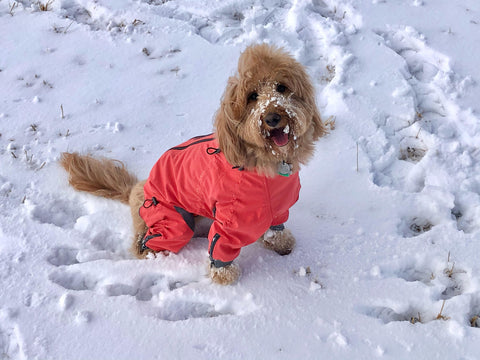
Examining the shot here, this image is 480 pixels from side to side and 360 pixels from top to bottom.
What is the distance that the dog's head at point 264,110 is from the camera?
2.18 metres

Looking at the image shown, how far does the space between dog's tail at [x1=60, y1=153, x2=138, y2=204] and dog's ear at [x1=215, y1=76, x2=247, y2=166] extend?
129 centimetres

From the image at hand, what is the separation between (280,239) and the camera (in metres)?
2.94

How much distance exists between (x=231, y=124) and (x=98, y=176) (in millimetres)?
1485

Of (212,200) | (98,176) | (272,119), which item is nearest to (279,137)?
(272,119)

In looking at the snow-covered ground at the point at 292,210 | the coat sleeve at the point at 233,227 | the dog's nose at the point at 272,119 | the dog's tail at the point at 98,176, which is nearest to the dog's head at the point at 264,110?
the dog's nose at the point at 272,119

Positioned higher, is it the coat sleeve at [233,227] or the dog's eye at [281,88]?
the dog's eye at [281,88]

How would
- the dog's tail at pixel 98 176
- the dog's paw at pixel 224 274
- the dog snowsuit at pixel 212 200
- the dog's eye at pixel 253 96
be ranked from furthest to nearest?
the dog's tail at pixel 98 176 < the dog's paw at pixel 224 274 < the dog snowsuit at pixel 212 200 < the dog's eye at pixel 253 96

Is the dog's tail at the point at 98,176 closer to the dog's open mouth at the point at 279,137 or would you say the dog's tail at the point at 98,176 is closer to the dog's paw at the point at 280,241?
the dog's paw at the point at 280,241

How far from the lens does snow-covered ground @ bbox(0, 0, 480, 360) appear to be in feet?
7.99

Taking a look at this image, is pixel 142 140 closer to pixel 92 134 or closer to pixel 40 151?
pixel 92 134

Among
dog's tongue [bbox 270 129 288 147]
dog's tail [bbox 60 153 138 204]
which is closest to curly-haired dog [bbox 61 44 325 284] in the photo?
dog's tongue [bbox 270 129 288 147]

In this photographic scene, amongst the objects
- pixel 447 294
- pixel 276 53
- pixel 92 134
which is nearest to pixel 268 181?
pixel 276 53

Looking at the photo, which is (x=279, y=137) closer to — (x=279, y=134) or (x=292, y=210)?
(x=279, y=134)

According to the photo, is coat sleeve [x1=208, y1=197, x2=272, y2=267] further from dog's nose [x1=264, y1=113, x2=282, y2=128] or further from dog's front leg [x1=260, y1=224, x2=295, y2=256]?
dog's nose [x1=264, y1=113, x2=282, y2=128]
